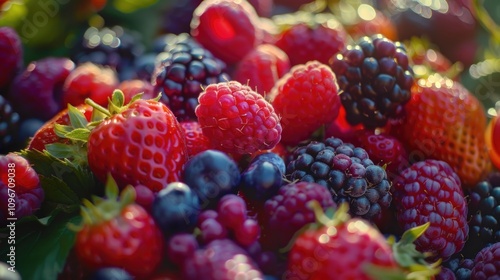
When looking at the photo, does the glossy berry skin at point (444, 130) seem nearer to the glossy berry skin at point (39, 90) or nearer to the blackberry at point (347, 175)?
the blackberry at point (347, 175)

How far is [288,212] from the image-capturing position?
99 centimetres

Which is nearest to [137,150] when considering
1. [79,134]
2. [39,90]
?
[79,134]

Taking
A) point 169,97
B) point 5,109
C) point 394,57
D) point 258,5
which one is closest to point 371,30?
point 258,5

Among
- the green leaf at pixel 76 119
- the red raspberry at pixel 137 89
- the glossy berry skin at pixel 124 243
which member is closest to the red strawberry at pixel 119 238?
the glossy berry skin at pixel 124 243

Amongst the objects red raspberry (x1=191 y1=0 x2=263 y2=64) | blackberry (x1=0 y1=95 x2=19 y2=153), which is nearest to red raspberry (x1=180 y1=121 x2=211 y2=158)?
red raspberry (x1=191 y1=0 x2=263 y2=64)

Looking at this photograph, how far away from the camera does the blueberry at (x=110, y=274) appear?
2.83 feet

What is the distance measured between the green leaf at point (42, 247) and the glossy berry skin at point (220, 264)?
26cm

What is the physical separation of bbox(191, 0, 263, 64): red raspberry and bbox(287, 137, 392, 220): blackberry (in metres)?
0.55

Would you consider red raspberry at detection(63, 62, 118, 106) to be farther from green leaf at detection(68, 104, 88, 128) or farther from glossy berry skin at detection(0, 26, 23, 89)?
green leaf at detection(68, 104, 88, 128)

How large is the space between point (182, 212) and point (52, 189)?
1.18 ft

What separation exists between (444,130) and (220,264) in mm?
789

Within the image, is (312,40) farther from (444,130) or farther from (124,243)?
(124,243)

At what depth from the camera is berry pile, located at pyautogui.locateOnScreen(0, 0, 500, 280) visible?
898mm

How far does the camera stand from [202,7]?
1.70m
